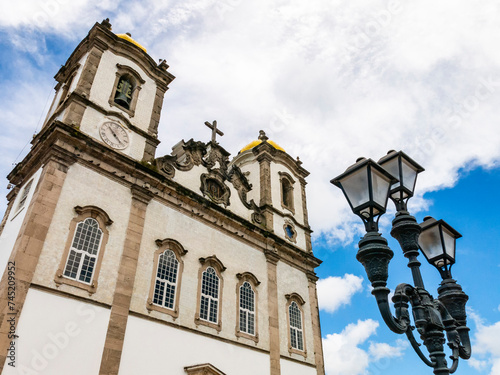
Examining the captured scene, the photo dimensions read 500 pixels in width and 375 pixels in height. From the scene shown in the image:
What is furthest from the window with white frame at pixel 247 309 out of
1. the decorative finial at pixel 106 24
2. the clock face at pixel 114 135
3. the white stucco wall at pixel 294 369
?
the decorative finial at pixel 106 24

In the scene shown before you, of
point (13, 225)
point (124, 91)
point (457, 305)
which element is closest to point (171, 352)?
point (13, 225)

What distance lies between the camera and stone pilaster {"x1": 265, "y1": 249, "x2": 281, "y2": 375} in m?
16.1

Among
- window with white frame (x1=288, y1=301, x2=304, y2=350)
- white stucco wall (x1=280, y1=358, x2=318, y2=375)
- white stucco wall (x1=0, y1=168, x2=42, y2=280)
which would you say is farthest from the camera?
window with white frame (x1=288, y1=301, x2=304, y2=350)

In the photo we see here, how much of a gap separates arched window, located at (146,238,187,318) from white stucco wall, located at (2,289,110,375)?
2.03m

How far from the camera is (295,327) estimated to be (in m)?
18.3

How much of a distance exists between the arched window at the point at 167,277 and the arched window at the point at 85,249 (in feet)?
6.53

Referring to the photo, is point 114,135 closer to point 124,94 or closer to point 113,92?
point 113,92

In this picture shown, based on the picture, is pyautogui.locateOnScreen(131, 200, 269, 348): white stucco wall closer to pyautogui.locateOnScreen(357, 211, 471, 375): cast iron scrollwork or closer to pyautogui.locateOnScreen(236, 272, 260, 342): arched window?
pyautogui.locateOnScreen(236, 272, 260, 342): arched window

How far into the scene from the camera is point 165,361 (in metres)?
12.6

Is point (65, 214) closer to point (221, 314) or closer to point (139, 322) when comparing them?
point (139, 322)

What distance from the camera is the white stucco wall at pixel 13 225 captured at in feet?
39.4

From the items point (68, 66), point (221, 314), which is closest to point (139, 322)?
point (221, 314)

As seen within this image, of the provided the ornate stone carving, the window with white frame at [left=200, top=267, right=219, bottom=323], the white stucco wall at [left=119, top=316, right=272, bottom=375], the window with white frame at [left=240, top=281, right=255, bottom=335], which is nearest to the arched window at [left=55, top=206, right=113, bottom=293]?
the white stucco wall at [left=119, top=316, right=272, bottom=375]

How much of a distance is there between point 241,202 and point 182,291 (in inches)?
261
